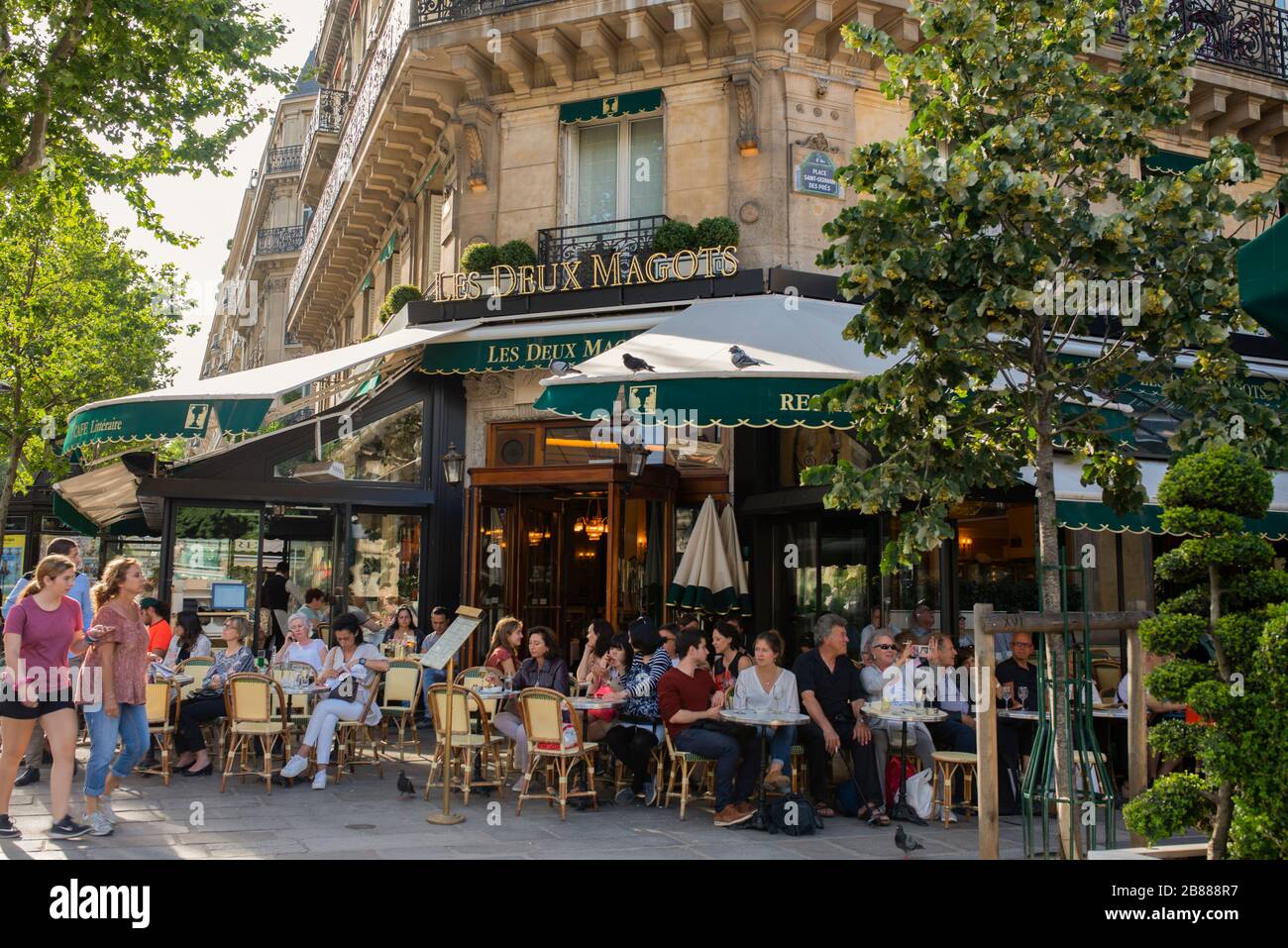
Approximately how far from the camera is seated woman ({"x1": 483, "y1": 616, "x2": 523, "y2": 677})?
391 inches

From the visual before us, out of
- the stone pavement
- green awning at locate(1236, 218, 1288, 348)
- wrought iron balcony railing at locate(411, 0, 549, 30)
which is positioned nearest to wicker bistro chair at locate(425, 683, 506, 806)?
the stone pavement

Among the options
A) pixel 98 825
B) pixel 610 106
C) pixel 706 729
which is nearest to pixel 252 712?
pixel 98 825

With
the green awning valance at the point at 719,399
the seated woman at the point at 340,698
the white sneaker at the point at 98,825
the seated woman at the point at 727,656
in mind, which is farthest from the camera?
the seated woman at the point at 727,656

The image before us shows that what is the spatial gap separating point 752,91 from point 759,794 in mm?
7992

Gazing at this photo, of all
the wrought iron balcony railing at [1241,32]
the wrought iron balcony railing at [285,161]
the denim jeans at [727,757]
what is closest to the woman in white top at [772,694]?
the denim jeans at [727,757]

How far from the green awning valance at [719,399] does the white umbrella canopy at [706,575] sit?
3048 mm

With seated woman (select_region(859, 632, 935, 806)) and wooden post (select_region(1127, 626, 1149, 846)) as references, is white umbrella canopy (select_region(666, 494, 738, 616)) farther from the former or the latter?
wooden post (select_region(1127, 626, 1149, 846))

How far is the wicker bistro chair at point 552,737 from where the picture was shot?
319 inches

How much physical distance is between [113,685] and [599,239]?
7510 millimetres

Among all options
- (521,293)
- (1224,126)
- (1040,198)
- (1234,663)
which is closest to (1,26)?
(521,293)

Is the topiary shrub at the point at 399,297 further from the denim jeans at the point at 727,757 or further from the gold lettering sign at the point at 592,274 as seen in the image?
the denim jeans at the point at 727,757

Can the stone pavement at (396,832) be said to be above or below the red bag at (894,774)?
below

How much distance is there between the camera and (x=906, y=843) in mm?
6844
